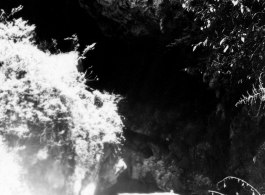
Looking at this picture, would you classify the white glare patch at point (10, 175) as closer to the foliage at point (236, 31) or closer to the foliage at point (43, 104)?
the foliage at point (43, 104)

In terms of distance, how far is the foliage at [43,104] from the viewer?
371cm

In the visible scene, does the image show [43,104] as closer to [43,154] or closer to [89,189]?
[43,154]

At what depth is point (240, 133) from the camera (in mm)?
4684

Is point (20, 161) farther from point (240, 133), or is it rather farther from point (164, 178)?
point (240, 133)

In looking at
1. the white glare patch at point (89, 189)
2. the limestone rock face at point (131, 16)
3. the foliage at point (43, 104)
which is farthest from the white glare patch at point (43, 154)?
the limestone rock face at point (131, 16)

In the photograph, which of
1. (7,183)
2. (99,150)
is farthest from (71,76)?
(7,183)

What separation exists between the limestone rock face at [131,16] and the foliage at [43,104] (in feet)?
4.94

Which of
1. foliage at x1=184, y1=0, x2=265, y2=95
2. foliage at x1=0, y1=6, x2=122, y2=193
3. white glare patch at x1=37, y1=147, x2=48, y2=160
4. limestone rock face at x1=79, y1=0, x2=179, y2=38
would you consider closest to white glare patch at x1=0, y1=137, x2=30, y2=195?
foliage at x1=0, y1=6, x2=122, y2=193

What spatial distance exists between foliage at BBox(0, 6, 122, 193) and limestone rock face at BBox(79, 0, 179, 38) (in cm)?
151

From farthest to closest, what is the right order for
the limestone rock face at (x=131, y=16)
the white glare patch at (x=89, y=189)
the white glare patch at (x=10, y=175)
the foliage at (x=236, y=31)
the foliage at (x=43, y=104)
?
the white glare patch at (x=89, y=189) < the limestone rock face at (x=131, y=16) < the foliage at (x=43, y=104) < the white glare patch at (x=10, y=175) < the foliage at (x=236, y=31)

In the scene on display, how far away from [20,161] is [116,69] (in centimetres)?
347

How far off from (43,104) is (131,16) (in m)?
2.57

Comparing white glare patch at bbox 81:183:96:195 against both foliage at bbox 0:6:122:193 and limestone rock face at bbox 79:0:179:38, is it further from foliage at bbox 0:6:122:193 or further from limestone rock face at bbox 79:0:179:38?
limestone rock face at bbox 79:0:179:38

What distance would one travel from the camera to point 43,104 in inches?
151
